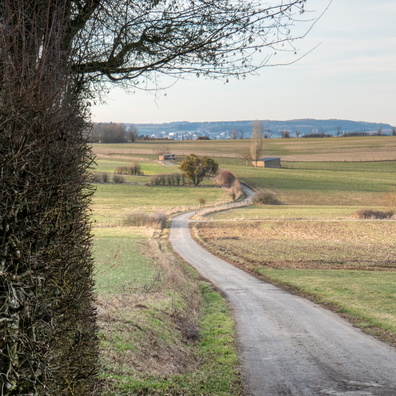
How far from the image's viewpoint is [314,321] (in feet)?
59.9

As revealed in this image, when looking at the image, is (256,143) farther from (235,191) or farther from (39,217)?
(39,217)

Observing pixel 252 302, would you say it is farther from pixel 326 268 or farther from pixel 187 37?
pixel 187 37

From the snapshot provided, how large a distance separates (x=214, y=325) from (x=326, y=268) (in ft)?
54.1

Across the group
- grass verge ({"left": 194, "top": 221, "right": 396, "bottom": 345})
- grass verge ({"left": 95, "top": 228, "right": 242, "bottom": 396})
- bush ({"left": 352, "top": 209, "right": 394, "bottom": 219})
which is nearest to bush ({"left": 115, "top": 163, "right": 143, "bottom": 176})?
grass verge ({"left": 194, "top": 221, "right": 396, "bottom": 345})

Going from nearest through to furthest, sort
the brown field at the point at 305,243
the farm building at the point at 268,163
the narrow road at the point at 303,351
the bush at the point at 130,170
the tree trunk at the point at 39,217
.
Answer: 1. the tree trunk at the point at 39,217
2. the narrow road at the point at 303,351
3. the brown field at the point at 305,243
4. the bush at the point at 130,170
5. the farm building at the point at 268,163

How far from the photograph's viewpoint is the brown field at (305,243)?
114ft

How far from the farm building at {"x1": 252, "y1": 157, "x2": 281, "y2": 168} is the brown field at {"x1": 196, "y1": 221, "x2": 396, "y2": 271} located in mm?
72506

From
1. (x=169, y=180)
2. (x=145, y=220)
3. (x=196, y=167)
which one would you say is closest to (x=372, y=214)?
(x=145, y=220)

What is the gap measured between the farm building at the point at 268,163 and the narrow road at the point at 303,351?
108 m

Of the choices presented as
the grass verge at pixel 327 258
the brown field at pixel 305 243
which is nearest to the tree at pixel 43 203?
the grass verge at pixel 327 258

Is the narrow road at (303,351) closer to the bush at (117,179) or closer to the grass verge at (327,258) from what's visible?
the grass verge at (327,258)

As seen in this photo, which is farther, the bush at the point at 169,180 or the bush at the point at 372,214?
the bush at the point at 169,180

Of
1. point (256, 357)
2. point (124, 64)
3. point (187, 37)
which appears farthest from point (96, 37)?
point (256, 357)

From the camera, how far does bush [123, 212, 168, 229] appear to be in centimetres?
5966
